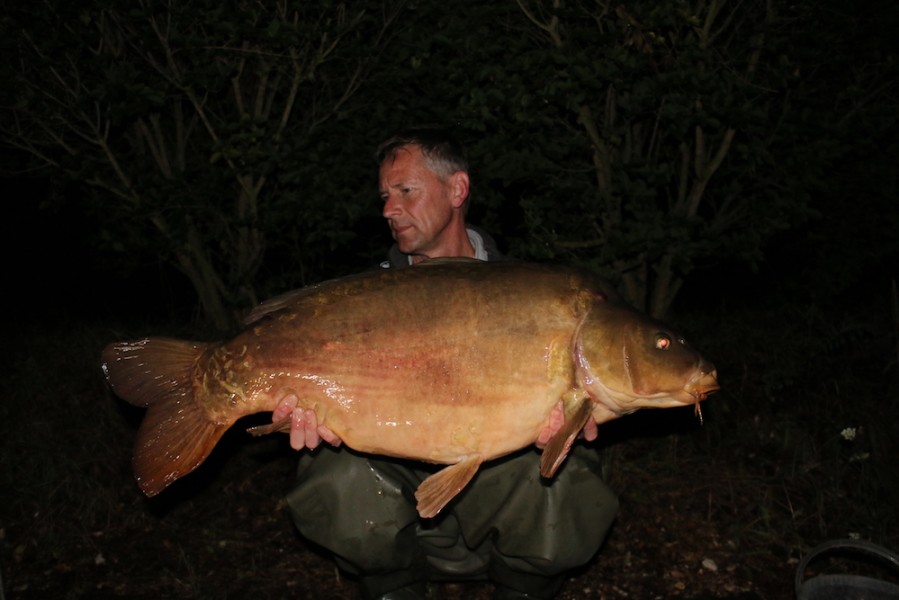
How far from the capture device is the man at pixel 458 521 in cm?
242

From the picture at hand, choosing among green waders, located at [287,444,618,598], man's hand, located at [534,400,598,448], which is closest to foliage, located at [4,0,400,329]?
green waders, located at [287,444,618,598]

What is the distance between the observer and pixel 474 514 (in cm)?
248

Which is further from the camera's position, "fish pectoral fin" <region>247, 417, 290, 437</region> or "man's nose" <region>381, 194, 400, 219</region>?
"man's nose" <region>381, 194, 400, 219</region>

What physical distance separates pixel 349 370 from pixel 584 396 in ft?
1.97

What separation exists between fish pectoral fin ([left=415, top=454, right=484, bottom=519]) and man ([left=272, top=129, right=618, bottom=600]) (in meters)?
0.43

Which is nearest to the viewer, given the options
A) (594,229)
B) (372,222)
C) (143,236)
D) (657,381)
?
(657,381)

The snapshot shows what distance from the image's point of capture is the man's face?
104 inches

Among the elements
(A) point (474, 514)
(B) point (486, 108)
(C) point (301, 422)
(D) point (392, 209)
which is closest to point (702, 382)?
(A) point (474, 514)

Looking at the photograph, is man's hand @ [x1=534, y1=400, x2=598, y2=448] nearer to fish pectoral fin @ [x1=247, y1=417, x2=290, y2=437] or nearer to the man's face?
fish pectoral fin @ [x1=247, y1=417, x2=290, y2=437]

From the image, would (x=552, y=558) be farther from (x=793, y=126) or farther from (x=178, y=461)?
(x=793, y=126)

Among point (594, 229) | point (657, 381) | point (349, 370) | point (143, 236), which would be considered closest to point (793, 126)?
point (594, 229)

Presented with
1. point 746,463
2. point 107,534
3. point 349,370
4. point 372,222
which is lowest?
point 746,463

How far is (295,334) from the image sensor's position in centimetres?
205

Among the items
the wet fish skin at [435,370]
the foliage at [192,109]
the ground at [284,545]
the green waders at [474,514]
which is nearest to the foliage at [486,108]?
the foliage at [192,109]
